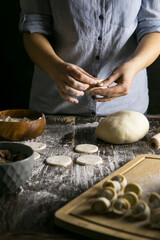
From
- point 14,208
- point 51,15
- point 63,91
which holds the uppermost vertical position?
point 51,15

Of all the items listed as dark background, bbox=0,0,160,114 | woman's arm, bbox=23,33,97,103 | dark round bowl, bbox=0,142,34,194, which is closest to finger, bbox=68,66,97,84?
woman's arm, bbox=23,33,97,103

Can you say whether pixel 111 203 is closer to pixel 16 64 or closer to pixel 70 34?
pixel 70 34

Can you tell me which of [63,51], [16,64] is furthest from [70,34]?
[16,64]

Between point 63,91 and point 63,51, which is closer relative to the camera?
point 63,91

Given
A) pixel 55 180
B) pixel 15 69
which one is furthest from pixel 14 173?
pixel 15 69

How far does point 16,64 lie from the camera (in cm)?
272

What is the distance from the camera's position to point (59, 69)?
60.6 inches

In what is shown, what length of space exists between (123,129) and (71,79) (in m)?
0.33

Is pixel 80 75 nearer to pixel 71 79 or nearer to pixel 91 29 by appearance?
pixel 71 79

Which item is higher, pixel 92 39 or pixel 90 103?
pixel 92 39

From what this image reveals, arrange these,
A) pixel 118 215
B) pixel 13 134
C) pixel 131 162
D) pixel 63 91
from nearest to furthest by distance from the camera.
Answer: pixel 118 215 < pixel 131 162 < pixel 13 134 < pixel 63 91

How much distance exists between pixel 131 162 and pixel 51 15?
1.06 metres

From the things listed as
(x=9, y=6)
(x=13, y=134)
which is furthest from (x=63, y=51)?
(x=9, y=6)

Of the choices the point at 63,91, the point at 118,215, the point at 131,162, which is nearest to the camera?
the point at 118,215
